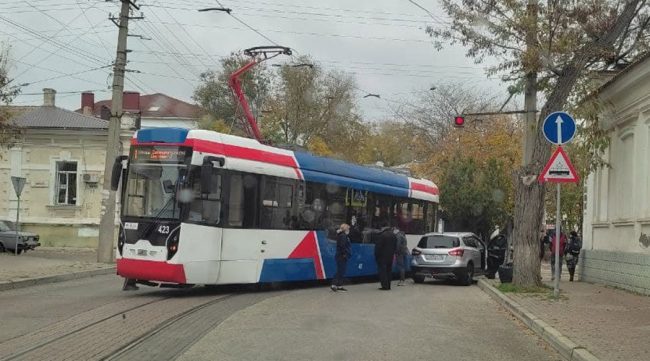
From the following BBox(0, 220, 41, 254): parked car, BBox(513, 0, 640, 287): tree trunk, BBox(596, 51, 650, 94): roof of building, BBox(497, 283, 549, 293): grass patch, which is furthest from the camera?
BBox(0, 220, 41, 254): parked car

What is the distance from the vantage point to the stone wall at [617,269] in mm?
15523

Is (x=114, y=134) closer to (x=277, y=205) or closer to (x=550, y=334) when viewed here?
(x=277, y=205)

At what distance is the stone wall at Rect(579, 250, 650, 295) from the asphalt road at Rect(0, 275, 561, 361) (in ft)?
12.0

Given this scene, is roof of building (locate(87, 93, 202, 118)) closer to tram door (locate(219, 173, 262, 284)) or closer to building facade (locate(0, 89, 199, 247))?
building facade (locate(0, 89, 199, 247))

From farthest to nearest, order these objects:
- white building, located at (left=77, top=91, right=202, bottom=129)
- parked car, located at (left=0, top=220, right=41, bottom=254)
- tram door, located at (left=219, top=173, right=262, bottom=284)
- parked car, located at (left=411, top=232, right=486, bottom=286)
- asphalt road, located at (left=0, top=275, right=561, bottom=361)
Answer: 1. white building, located at (left=77, top=91, right=202, bottom=129)
2. parked car, located at (left=0, top=220, right=41, bottom=254)
3. parked car, located at (left=411, top=232, right=486, bottom=286)
4. tram door, located at (left=219, top=173, right=262, bottom=284)
5. asphalt road, located at (left=0, top=275, right=561, bottom=361)

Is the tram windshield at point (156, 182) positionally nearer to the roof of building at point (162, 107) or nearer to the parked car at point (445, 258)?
the parked car at point (445, 258)

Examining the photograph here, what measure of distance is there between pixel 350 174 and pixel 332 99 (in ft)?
96.6

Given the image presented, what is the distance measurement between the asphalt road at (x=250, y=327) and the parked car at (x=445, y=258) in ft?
15.8

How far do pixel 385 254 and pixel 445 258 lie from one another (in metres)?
3.31

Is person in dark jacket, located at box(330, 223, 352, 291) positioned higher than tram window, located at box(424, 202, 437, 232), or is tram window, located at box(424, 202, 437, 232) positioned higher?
tram window, located at box(424, 202, 437, 232)

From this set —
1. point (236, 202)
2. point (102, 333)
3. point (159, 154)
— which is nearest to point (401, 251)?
point (236, 202)

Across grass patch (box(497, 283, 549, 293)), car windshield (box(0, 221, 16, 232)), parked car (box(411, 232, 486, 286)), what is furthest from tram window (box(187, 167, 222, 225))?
car windshield (box(0, 221, 16, 232))

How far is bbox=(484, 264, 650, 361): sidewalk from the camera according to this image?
880cm

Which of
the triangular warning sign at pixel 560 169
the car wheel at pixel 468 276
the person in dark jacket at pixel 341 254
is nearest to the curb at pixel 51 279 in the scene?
the person in dark jacket at pixel 341 254
